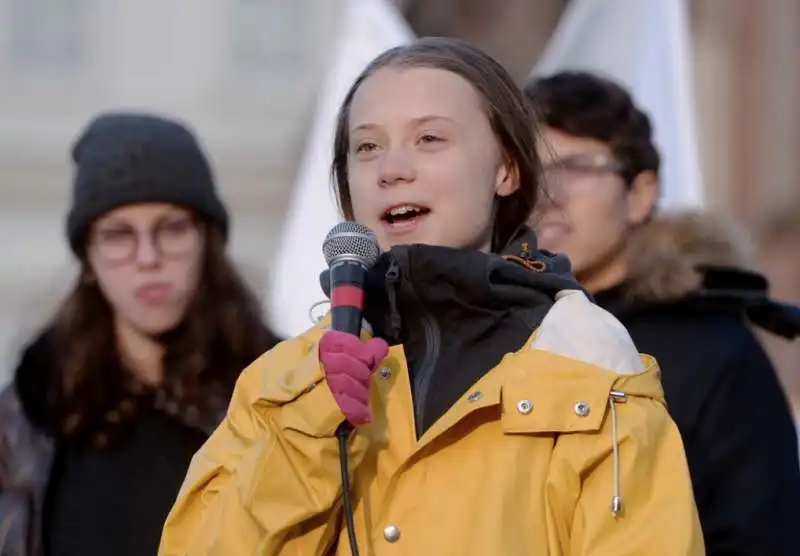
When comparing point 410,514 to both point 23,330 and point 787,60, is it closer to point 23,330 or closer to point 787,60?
point 23,330

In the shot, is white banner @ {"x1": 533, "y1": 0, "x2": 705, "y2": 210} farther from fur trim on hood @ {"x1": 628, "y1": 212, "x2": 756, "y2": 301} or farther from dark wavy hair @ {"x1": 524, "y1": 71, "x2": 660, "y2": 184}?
dark wavy hair @ {"x1": 524, "y1": 71, "x2": 660, "y2": 184}

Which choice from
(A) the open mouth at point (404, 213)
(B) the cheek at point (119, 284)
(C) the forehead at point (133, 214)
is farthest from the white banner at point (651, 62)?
(A) the open mouth at point (404, 213)

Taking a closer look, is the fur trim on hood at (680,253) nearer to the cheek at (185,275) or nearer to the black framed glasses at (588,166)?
the black framed glasses at (588,166)

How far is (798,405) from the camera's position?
454 inches

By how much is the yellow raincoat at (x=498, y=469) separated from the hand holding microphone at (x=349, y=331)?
0.08m

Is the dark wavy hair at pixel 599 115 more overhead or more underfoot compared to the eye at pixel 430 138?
more overhead

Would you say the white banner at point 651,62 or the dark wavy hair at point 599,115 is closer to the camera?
the dark wavy hair at point 599,115

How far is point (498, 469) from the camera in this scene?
2.24 m

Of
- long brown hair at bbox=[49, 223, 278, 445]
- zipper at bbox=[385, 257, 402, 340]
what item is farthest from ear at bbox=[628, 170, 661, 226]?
zipper at bbox=[385, 257, 402, 340]

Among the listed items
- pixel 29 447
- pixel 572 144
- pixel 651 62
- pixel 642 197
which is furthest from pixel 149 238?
pixel 651 62

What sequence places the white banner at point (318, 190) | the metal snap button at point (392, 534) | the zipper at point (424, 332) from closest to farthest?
the metal snap button at point (392, 534)
the zipper at point (424, 332)
the white banner at point (318, 190)

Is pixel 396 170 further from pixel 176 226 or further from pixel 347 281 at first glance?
pixel 176 226

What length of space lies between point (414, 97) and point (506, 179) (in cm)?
21

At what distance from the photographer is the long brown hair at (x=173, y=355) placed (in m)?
3.44
